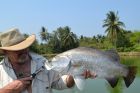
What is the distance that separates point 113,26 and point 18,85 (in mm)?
64438

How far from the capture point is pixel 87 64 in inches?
202

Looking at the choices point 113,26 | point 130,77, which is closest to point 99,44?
point 113,26

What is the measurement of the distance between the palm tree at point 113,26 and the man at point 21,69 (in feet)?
211

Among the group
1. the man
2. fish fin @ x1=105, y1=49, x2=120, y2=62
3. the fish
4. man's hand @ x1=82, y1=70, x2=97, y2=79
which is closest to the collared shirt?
the man

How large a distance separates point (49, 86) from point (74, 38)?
67.5 metres

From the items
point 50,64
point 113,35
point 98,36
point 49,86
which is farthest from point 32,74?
point 98,36

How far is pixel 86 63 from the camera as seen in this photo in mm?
5121

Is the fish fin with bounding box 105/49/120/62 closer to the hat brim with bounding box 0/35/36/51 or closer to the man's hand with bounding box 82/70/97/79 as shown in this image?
the man's hand with bounding box 82/70/97/79

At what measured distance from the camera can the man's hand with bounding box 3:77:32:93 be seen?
14.1 feet

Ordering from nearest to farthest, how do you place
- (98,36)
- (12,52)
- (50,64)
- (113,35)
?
(12,52), (50,64), (113,35), (98,36)

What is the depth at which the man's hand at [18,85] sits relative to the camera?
14.1 feet

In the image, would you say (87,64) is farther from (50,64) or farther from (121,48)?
(121,48)

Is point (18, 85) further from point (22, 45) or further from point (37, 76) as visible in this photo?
point (22, 45)

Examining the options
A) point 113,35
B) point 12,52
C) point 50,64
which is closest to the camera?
point 12,52
